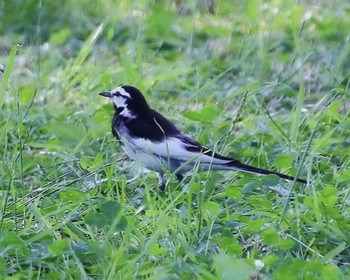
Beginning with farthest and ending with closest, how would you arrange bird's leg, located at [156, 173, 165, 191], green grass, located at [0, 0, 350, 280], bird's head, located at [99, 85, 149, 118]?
1. bird's head, located at [99, 85, 149, 118]
2. bird's leg, located at [156, 173, 165, 191]
3. green grass, located at [0, 0, 350, 280]

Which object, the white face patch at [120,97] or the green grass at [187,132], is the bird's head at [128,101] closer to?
the white face patch at [120,97]

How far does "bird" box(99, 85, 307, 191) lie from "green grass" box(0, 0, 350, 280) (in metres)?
0.08

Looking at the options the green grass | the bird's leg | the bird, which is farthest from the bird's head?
the bird's leg

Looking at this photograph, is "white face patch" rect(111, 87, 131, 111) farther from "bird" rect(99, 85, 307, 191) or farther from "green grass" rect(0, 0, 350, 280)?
"green grass" rect(0, 0, 350, 280)

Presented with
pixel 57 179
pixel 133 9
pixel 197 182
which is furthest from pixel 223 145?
pixel 133 9

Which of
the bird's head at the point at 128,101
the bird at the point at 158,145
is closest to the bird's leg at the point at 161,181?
the bird at the point at 158,145

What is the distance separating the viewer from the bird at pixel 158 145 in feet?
15.2

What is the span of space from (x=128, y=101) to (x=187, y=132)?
1.51ft

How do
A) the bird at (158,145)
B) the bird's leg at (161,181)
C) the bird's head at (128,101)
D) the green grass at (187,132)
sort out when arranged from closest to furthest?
the green grass at (187,132), the bird at (158,145), the bird's leg at (161,181), the bird's head at (128,101)

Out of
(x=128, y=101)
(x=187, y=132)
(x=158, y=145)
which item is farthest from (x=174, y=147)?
(x=187, y=132)

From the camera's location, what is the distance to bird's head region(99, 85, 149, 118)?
5.17 m

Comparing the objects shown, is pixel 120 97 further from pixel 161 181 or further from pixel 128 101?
pixel 161 181

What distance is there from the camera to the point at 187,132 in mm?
5574

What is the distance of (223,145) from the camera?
5.00 metres
